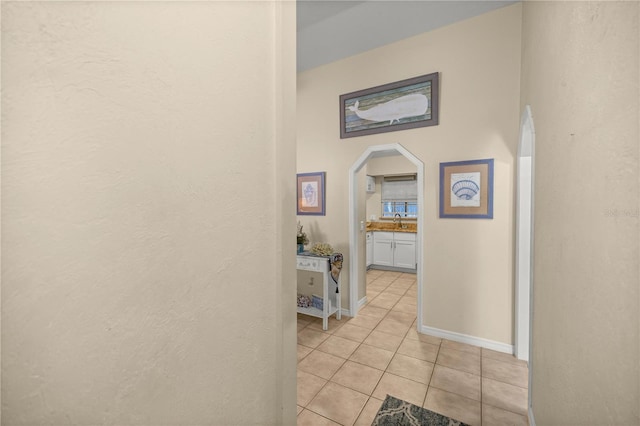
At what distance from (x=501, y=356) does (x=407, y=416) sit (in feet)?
4.37

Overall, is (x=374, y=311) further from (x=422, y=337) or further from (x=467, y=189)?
(x=467, y=189)

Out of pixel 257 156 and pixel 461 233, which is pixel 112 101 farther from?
pixel 461 233

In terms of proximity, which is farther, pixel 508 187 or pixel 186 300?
pixel 508 187

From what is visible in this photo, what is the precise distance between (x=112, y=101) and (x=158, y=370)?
1.72 ft

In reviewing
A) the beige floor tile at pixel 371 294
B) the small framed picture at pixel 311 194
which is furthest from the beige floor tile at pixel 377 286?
the small framed picture at pixel 311 194

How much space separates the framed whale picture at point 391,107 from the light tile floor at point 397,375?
7.64 feet

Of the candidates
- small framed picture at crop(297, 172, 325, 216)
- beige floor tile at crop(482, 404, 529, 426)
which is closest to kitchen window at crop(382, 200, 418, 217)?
small framed picture at crop(297, 172, 325, 216)

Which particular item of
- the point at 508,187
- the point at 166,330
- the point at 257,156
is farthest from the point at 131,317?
the point at 508,187

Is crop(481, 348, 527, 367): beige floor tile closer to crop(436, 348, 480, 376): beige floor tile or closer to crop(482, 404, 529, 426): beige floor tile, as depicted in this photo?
crop(436, 348, 480, 376): beige floor tile

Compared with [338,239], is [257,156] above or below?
above

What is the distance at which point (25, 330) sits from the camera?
380 mm

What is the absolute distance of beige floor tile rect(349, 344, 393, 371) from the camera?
248 cm

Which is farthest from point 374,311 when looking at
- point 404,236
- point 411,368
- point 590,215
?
point 590,215

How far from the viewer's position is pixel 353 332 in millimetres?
3123
